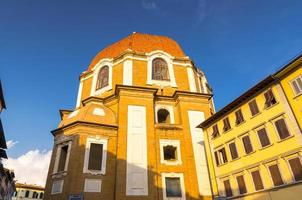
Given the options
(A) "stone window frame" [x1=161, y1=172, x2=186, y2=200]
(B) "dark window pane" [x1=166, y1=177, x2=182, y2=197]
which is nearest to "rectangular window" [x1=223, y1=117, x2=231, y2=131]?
(A) "stone window frame" [x1=161, y1=172, x2=186, y2=200]

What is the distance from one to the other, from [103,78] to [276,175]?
23.2 meters

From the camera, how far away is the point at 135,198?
65.4 feet

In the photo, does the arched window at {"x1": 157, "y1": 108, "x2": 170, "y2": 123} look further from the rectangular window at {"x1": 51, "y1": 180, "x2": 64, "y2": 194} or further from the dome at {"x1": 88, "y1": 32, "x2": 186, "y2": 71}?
the rectangular window at {"x1": 51, "y1": 180, "x2": 64, "y2": 194}

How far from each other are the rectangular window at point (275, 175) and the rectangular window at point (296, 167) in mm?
993

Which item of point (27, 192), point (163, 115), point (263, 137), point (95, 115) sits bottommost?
point (263, 137)

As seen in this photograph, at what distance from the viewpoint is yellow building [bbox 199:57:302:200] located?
49.9 feet

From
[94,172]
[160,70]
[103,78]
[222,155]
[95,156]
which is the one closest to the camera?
[94,172]

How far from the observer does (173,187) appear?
2158 cm

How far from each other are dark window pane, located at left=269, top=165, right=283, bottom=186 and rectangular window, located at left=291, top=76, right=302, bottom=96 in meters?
5.24

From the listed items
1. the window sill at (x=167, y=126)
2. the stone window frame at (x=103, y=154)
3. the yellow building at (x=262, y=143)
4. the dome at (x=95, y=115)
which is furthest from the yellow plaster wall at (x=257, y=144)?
the dome at (x=95, y=115)

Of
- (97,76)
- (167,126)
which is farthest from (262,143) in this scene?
(97,76)

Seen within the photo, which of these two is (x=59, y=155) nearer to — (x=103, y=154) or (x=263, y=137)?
(x=103, y=154)

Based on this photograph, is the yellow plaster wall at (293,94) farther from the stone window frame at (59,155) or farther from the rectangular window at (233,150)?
the stone window frame at (59,155)

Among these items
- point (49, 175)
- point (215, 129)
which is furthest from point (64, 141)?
point (215, 129)
